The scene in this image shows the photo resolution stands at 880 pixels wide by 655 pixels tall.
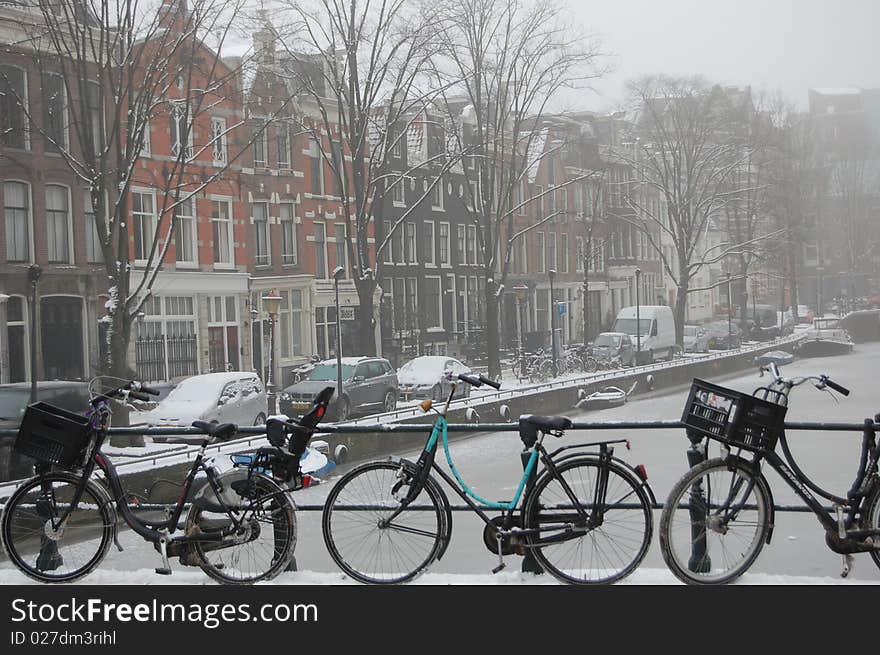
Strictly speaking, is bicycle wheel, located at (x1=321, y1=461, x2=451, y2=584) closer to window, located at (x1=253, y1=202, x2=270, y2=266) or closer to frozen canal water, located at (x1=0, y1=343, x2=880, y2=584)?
frozen canal water, located at (x1=0, y1=343, x2=880, y2=584)

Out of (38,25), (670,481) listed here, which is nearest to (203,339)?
(38,25)

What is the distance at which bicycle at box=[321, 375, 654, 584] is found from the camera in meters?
3.61

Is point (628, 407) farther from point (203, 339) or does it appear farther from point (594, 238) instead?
point (594, 238)

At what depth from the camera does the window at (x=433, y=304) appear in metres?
27.2

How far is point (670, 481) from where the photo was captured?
54.6ft

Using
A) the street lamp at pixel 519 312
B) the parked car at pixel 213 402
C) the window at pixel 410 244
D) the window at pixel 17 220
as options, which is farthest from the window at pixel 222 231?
the street lamp at pixel 519 312

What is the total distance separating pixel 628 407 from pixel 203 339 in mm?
8306

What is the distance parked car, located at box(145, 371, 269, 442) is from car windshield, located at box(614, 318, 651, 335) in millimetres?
13690

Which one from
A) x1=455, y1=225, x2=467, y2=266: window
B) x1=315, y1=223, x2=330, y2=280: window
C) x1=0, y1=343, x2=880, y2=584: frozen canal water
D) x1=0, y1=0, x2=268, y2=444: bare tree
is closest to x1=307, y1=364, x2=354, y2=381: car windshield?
x1=0, y1=343, x2=880, y2=584: frozen canal water

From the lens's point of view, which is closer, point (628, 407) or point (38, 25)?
point (38, 25)

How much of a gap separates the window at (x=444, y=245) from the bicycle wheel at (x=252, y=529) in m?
24.3

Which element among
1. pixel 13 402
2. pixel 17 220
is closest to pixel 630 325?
pixel 17 220

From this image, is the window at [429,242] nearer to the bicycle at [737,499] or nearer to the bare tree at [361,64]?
the bare tree at [361,64]

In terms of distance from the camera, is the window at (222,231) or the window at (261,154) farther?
the window at (261,154)
